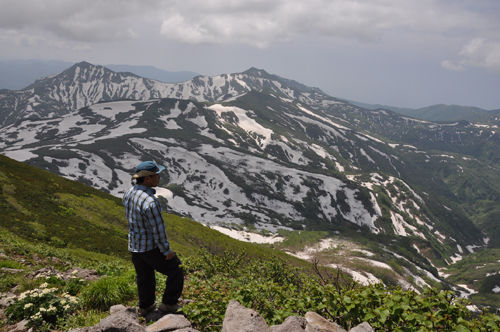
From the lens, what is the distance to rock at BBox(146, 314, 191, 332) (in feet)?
23.0

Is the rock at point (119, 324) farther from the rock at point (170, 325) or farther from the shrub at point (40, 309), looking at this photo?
the shrub at point (40, 309)

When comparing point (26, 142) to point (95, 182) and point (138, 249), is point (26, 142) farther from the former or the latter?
point (138, 249)

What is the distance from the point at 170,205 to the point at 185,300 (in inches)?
4532

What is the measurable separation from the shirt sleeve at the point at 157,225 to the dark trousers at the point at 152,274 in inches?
13.4

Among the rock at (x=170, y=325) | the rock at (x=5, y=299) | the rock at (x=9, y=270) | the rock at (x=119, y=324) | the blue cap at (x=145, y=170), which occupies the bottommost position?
the rock at (x=9, y=270)

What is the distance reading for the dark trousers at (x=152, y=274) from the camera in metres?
8.00

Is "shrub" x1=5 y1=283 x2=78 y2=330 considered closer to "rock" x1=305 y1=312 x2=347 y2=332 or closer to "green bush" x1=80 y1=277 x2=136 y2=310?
"green bush" x1=80 y1=277 x2=136 y2=310

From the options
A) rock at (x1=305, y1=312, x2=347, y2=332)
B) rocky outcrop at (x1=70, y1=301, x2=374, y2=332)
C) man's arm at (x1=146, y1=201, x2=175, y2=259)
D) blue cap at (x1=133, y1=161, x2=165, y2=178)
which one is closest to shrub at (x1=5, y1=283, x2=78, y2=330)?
rocky outcrop at (x1=70, y1=301, x2=374, y2=332)

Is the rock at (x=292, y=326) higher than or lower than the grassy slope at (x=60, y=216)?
higher

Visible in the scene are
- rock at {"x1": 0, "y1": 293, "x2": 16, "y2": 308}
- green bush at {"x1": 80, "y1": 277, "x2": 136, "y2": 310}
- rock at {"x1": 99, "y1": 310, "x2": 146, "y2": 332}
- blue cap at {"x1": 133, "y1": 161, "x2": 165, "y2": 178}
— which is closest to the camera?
rock at {"x1": 99, "y1": 310, "x2": 146, "y2": 332}

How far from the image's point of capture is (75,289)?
10445 mm

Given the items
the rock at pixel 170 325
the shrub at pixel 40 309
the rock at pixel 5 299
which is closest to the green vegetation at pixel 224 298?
the shrub at pixel 40 309

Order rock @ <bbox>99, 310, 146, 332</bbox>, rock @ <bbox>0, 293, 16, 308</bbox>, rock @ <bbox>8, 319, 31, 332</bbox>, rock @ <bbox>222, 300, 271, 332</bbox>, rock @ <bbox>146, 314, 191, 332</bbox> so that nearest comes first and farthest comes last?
rock @ <bbox>222, 300, 271, 332</bbox> → rock @ <bbox>99, 310, 146, 332</bbox> → rock @ <bbox>146, 314, 191, 332</bbox> → rock @ <bbox>8, 319, 31, 332</bbox> → rock @ <bbox>0, 293, 16, 308</bbox>

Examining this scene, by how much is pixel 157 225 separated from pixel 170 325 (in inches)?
96.8
